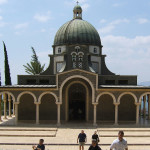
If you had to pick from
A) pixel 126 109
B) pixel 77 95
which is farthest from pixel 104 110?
pixel 77 95

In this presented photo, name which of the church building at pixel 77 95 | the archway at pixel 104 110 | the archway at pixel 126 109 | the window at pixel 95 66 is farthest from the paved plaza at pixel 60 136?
the window at pixel 95 66

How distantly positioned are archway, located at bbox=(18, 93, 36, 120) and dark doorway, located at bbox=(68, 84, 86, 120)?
16.1 ft

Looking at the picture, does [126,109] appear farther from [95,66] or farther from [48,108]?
[48,108]

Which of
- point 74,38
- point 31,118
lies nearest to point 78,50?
point 74,38

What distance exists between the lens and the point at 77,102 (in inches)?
1235

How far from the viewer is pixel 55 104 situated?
30.5 m

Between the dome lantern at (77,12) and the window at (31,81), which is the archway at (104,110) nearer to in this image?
the window at (31,81)

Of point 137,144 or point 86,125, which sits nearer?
point 137,144

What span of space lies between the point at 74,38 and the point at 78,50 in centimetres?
347

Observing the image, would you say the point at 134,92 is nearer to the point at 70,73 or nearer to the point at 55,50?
the point at 70,73

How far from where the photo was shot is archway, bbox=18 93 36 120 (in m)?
30.5

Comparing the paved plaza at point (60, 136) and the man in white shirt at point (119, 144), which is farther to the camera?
the paved plaza at point (60, 136)

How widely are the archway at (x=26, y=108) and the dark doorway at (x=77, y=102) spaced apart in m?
4.92

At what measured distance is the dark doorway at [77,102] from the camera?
30891 millimetres
